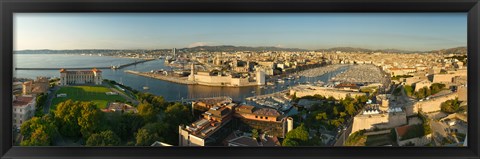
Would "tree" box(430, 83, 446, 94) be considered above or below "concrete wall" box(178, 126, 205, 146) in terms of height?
above

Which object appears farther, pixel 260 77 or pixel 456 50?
pixel 260 77

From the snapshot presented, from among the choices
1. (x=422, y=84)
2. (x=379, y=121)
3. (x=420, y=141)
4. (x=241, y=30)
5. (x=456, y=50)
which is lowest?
(x=420, y=141)

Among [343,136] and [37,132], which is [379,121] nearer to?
[343,136]

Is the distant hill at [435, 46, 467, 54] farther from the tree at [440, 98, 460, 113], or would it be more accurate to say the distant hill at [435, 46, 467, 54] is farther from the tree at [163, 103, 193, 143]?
the tree at [163, 103, 193, 143]

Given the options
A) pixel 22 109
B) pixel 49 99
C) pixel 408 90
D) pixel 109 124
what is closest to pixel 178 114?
pixel 109 124

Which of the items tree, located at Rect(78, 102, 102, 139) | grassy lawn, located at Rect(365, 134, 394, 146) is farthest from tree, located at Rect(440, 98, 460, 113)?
tree, located at Rect(78, 102, 102, 139)

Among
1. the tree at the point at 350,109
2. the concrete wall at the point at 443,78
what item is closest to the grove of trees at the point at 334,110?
the tree at the point at 350,109
